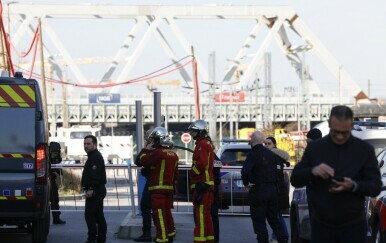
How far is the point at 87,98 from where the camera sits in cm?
12288

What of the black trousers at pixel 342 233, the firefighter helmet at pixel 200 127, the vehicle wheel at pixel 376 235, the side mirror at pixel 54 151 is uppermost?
the firefighter helmet at pixel 200 127

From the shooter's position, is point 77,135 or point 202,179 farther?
point 77,135

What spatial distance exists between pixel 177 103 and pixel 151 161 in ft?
353

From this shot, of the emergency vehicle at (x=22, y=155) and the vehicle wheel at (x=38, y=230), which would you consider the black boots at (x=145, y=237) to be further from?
the emergency vehicle at (x=22, y=155)

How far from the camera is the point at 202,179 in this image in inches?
505

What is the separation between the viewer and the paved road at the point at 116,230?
50.9 feet

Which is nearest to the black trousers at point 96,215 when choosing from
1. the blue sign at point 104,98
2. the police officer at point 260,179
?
the police officer at point 260,179

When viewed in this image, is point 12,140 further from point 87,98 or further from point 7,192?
point 87,98

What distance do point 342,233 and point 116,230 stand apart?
32.2 feet

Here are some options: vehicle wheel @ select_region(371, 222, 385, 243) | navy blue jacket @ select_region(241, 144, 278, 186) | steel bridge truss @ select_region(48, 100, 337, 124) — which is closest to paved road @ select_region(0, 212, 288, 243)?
navy blue jacket @ select_region(241, 144, 278, 186)

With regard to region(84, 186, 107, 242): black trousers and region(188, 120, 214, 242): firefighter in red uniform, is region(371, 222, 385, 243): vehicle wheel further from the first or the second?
region(84, 186, 107, 242): black trousers

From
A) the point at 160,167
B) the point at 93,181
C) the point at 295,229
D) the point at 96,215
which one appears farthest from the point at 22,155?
the point at 295,229

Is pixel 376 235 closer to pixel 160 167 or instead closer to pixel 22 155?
pixel 160 167

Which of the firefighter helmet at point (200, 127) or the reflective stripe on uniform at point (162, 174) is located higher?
the firefighter helmet at point (200, 127)
